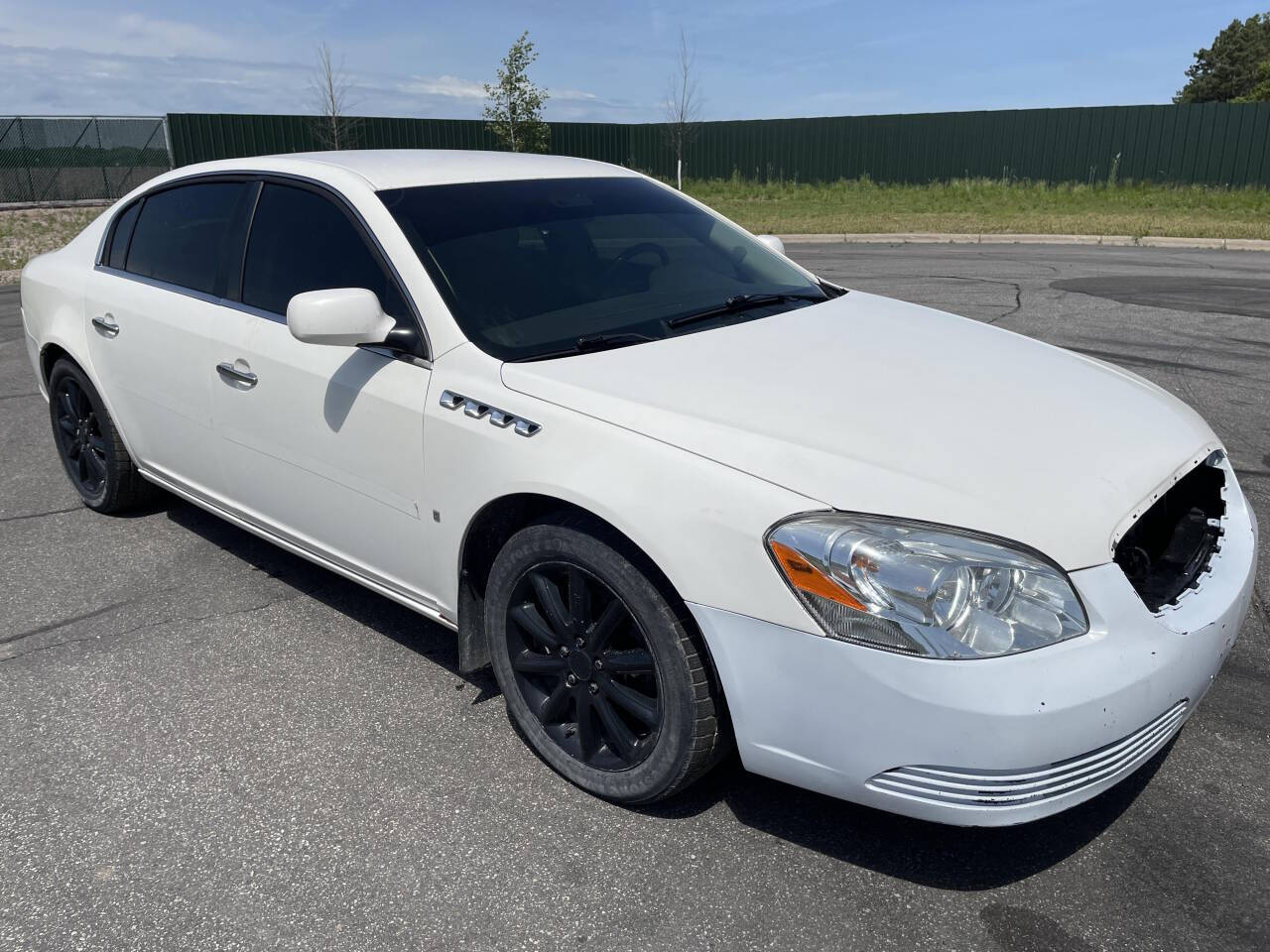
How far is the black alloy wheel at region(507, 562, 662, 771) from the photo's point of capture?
2627mm

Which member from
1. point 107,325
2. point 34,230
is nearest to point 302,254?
point 107,325

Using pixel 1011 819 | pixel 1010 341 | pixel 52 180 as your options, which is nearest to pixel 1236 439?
pixel 1010 341

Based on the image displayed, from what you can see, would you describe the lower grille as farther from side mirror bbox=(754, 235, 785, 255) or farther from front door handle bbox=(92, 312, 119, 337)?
front door handle bbox=(92, 312, 119, 337)

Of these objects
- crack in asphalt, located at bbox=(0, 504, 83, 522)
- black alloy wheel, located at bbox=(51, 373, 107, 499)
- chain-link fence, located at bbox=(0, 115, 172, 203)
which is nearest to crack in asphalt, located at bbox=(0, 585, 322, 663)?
black alloy wheel, located at bbox=(51, 373, 107, 499)

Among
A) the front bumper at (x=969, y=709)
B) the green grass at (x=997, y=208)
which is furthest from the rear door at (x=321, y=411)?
the green grass at (x=997, y=208)

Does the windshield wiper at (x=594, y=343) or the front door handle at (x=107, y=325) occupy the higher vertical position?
the windshield wiper at (x=594, y=343)

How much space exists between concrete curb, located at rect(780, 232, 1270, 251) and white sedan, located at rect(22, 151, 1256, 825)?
14.9 m

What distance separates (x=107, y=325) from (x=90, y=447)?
83 centimetres

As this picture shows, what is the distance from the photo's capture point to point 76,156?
1043 inches

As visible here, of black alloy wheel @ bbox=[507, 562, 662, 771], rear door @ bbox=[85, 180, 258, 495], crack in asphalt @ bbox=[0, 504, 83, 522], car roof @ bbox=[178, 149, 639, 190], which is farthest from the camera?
crack in asphalt @ bbox=[0, 504, 83, 522]

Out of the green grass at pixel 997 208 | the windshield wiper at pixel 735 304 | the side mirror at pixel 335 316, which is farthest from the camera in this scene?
the green grass at pixel 997 208

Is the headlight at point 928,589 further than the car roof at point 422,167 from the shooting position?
No

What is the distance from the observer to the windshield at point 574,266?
309cm

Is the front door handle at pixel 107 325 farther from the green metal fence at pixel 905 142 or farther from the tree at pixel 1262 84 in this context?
the tree at pixel 1262 84
